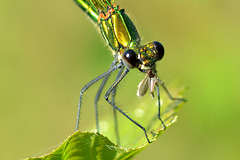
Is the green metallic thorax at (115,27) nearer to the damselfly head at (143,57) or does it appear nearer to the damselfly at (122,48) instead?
the damselfly at (122,48)

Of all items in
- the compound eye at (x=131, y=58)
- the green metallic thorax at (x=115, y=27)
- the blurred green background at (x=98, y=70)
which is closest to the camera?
the compound eye at (x=131, y=58)

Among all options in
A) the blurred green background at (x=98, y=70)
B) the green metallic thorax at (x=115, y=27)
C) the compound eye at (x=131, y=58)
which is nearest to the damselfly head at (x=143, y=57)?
the compound eye at (x=131, y=58)

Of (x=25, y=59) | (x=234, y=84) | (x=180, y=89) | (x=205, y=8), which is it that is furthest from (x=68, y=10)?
(x=180, y=89)

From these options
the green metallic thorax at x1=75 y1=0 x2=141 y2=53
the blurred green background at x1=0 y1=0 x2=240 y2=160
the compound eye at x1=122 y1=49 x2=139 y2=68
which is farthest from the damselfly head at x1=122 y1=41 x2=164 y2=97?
the blurred green background at x1=0 y1=0 x2=240 y2=160

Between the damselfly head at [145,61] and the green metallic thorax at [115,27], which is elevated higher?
the green metallic thorax at [115,27]

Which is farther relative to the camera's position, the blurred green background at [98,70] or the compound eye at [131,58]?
the blurred green background at [98,70]

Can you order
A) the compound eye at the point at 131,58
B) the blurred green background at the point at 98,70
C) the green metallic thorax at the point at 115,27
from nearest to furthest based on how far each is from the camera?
the compound eye at the point at 131,58, the green metallic thorax at the point at 115,27, the blurred green background at the point at 98,70

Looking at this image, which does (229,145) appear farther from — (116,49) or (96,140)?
(96,140)
